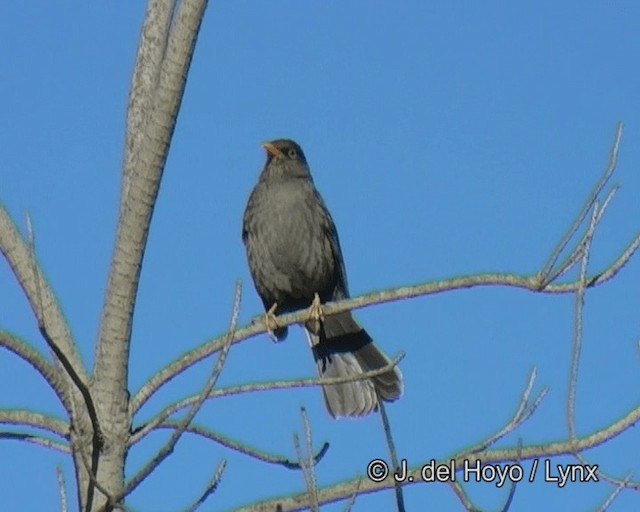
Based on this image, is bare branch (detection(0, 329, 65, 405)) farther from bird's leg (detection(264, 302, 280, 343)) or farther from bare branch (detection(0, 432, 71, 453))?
bird's leg (detection(264, 302, 280, 343))

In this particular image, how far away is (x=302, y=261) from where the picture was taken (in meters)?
7.81

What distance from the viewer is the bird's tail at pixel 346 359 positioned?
7.00 meters

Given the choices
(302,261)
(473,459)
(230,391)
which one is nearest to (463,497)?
(473,459)

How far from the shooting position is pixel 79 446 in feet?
11.2

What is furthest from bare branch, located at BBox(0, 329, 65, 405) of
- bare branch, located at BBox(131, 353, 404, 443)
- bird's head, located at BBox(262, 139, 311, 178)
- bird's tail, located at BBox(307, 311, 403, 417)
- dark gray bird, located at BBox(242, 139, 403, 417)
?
bird's head, located at BBox(262, 139, 311, 178)

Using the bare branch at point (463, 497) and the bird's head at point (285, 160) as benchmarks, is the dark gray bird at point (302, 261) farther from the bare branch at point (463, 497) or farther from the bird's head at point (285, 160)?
the bare branch at point (463, 497)

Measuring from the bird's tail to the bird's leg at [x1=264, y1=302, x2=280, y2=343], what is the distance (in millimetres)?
344

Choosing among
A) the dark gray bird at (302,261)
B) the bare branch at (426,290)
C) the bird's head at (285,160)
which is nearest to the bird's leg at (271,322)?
the dark gray bird at (302,261)

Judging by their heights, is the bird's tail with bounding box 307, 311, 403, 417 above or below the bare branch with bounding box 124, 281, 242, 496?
above

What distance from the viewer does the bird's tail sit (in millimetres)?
6996

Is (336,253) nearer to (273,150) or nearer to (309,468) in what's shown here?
(273,150)

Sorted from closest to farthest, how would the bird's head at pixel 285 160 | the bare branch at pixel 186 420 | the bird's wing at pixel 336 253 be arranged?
1. the bare branch at pixel 186 420
2. the bird's wing at pixel 336 253
3. the bird's head at pixel 285 160

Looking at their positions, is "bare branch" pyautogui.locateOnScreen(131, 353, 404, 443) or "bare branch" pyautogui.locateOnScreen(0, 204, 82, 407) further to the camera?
"bare branch" pyautogui.locateOnScreen(0, 204, 82, 407)

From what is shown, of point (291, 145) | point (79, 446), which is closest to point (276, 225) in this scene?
point (291, 145)
